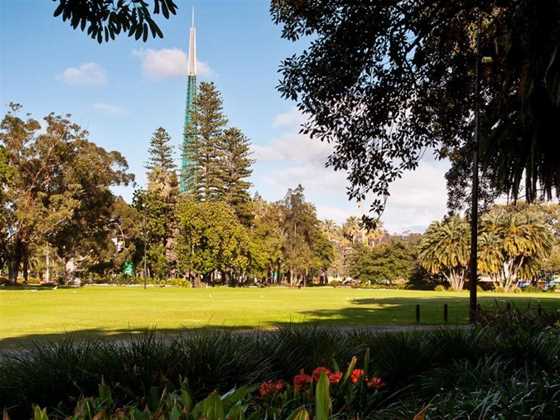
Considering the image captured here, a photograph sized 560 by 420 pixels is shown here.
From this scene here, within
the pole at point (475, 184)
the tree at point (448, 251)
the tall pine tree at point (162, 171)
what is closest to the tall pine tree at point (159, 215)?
the tall pine tree at point (162, 171)

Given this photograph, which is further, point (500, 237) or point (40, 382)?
point (500, 237)

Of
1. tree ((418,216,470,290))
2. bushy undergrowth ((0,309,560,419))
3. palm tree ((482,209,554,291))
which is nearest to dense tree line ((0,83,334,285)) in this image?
tree ((418,216,470,290))

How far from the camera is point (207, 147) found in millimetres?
76875

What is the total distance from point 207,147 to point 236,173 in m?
5.12

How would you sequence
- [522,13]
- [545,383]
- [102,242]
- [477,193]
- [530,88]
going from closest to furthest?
[545,383]
[522,13]
[530,88]
[477,193]
[102,242]

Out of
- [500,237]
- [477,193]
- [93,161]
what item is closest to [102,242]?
[93,161]

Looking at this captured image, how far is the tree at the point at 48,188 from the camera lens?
163ft

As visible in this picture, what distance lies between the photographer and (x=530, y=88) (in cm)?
843

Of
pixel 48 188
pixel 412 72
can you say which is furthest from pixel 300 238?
pixel 412 72

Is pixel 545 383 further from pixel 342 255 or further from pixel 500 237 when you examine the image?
pixel 342 255

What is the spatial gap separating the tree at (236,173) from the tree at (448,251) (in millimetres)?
22972

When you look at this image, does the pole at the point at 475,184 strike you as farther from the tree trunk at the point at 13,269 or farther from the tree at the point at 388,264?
A: the tree at the point at 388,264

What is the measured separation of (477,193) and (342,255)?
93498 millimetres

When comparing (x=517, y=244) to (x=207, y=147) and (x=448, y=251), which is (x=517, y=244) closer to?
(x=448, y=251)
